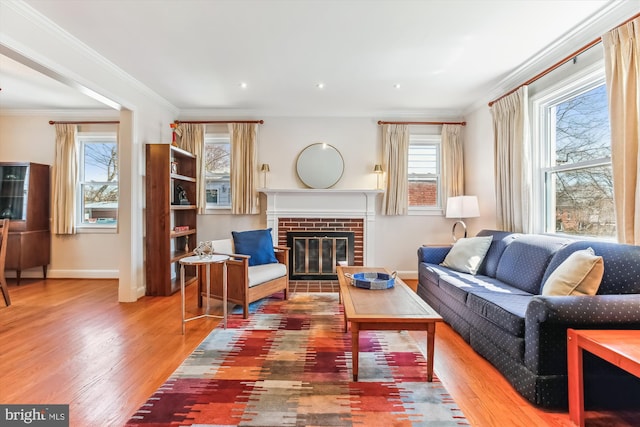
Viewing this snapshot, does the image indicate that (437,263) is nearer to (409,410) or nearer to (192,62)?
(409,410)

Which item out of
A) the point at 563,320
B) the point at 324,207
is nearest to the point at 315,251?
the point at 324,207

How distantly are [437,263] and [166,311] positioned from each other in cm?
316

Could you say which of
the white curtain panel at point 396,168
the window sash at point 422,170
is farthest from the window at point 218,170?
the window sash at point 422,170

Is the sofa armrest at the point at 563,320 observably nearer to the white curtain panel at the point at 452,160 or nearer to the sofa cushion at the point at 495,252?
the sofa cushion at the point at 495,252

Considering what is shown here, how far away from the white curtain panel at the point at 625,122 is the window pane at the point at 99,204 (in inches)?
239

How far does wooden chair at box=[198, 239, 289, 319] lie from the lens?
318 cm

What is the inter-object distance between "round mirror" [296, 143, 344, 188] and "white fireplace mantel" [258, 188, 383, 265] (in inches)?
9.0

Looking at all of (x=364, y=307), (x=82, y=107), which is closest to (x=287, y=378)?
(x=364, y=307)

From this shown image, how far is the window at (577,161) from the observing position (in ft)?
8.93

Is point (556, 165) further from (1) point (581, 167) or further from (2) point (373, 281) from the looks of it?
(2) point (373, 281)

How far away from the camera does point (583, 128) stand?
2939 millimetres

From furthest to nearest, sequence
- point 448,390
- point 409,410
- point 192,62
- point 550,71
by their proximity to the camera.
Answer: point 192,62 < point 550,71 < point 448,390 < point 409,410

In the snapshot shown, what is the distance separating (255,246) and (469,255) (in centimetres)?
243

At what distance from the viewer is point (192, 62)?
10.9 feet
